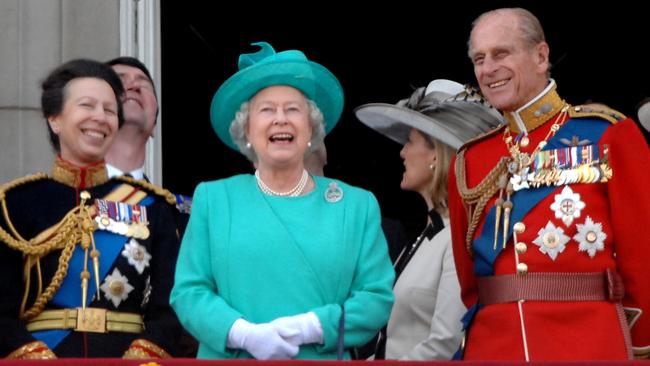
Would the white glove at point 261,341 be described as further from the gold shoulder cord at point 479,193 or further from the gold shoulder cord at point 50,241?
Result: the gold shoulder cord at point 479,193

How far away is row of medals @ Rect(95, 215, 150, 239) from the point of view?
5.70m

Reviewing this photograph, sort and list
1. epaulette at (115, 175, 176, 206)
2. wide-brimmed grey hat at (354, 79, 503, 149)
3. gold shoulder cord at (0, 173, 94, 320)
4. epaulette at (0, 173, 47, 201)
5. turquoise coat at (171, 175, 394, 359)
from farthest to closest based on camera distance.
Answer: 1. wide-brimmed grey hat at (354, 79, 503, 149)
2. epaulette at (115, 175, 176, 206)
3. epaulette at (0, 173, 47, 201)
4. gold shoulder cord at (0, 173, 94, 320)
5. turquoise coat at (171, 175, 394, 359)

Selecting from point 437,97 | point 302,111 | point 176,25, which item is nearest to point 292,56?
point 302,111

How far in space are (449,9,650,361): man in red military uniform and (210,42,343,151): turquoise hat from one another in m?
0.53

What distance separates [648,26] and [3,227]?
18.6 feet

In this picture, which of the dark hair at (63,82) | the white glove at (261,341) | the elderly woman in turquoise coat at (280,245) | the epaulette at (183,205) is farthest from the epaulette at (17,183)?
the white glove at (261,341)

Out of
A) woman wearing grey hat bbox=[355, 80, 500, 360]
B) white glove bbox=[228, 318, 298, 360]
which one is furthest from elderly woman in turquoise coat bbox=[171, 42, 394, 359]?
woman wearing grey hat bbox=[355, 80, 500, 360]

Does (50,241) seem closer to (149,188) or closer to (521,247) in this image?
(149,188)

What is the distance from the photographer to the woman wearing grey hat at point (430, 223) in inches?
231

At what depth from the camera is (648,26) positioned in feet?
33.9

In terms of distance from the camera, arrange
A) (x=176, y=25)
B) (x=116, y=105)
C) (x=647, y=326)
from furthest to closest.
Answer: (x=176, y=25), (x=116, y=105), (x=647, y=326)

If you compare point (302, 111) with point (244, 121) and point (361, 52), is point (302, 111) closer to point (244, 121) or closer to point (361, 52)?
point (244, 121)

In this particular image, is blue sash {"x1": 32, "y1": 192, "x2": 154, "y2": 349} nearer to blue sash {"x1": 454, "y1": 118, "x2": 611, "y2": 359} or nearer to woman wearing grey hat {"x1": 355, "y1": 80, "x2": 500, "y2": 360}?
woman wearing grey hat {"x1": 355, "y1": 80, "x2": 500, "y2": 360}

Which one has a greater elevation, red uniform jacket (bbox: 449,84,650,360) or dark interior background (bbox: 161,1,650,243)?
dark interior background (bbox: 161,1,650,243)
